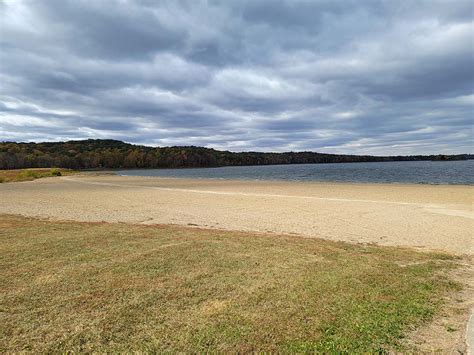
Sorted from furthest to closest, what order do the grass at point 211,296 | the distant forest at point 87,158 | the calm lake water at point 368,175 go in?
1. the distant forest at point 87,158
2. the calm lake water at point 368,175
3. the grass at point 211,296

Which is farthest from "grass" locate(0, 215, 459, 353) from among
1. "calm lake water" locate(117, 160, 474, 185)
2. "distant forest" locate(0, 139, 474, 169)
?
"distant forest" locate(0, 139, 474, 169)

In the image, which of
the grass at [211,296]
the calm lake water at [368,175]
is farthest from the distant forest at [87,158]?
the grass at [211,296]

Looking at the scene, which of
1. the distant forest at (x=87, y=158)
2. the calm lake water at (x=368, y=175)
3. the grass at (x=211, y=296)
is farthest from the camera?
the distant forest at (x=87, y=158)

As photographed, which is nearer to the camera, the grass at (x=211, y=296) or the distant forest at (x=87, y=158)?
the grass at (x=211, y=296)

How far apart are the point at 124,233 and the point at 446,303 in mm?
7872

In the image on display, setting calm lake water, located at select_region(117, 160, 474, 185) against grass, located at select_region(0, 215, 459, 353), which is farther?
calm lake water, located at select_region(117, 160, 474, 185)

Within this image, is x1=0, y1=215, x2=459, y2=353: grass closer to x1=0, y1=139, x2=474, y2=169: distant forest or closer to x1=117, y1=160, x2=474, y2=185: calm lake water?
x1=117, y1=160, x2=474, y2=185: calm lake water

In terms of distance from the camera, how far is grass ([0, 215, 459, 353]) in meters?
3.53

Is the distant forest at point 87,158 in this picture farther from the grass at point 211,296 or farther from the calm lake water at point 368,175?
the grass at point 211,296

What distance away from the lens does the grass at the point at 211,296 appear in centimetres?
353

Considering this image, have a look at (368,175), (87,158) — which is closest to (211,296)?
(368,175)

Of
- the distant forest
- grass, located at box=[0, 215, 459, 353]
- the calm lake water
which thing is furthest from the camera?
the distant forest

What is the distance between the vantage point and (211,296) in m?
4.67

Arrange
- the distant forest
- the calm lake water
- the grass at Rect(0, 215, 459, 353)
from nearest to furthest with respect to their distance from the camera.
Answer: the grass at Rect(0, 215, 459, 353)
the calm lake water
the distant forest
